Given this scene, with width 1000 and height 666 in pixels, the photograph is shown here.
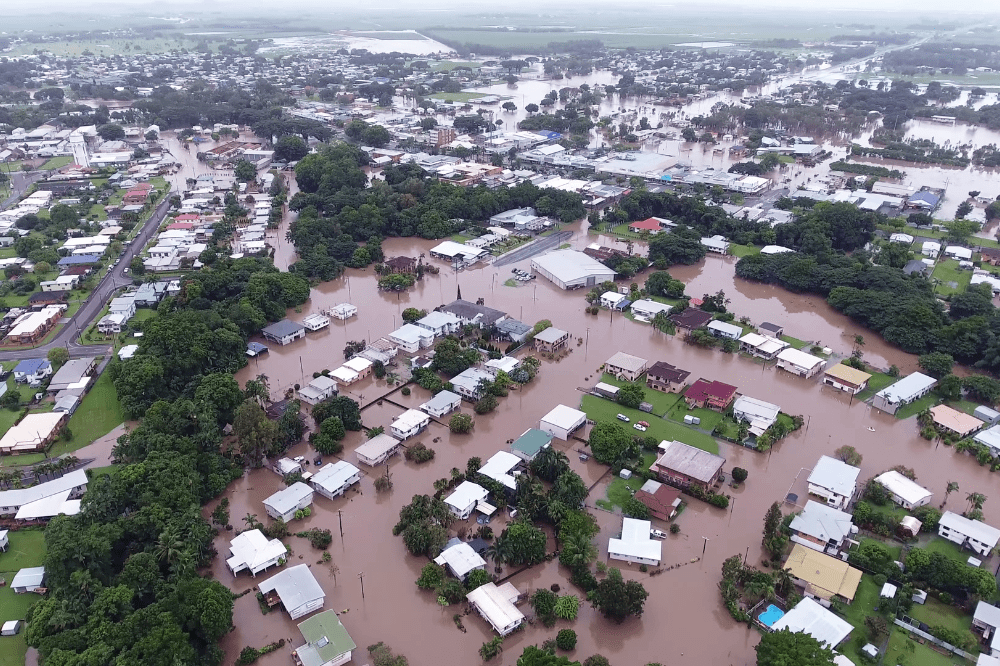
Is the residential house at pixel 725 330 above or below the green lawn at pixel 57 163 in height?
above

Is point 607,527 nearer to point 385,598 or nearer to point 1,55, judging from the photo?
point 385,598

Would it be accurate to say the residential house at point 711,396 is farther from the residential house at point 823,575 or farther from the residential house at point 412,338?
the residential house at point 412,338

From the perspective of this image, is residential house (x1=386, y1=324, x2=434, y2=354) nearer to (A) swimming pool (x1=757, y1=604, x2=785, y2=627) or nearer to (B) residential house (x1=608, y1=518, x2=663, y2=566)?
(B) residential house (x1=608, y1=518, x2=663, y2=566)

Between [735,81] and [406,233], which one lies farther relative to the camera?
[735,81]

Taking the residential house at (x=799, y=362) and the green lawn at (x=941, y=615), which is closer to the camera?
the green lawn at (x=941, y=615)

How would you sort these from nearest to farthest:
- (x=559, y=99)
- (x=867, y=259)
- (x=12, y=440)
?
(x=12, y=440), (x=867, y=259), (x=559, y=99)

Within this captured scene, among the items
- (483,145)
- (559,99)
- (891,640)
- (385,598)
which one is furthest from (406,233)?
(559,99)

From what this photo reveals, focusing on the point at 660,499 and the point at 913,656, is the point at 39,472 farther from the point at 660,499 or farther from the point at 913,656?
the point at 913,656

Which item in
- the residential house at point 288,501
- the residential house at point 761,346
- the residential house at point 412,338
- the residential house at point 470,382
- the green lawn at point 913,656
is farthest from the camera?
the residential house at point 412,338

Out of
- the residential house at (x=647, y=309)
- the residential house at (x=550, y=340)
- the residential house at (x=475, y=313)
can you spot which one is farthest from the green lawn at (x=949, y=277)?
the residential house at (x=475, y=313)
